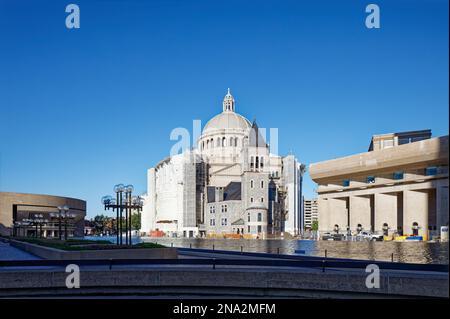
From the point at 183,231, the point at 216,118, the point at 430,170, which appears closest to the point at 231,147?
the point at 216,118

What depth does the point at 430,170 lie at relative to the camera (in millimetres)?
86062

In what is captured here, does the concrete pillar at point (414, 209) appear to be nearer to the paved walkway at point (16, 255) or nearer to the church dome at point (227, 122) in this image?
the church dome at point (227, 122)

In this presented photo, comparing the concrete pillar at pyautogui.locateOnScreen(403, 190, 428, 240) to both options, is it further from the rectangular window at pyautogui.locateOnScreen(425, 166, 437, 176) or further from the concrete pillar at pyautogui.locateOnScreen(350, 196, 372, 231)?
the concrete pillar at pyautogui.locateOnScreen(350, 196, 372, 231)

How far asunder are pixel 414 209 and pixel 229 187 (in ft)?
176

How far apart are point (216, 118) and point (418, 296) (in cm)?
14172

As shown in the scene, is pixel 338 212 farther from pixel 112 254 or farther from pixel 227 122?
pixel 112 254

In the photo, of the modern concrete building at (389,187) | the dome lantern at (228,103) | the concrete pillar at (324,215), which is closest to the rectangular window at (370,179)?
the modern concrete building at (389,187)

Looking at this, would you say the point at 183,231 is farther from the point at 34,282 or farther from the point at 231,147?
the point at 34,282

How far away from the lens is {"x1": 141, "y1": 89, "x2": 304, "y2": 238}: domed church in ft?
392

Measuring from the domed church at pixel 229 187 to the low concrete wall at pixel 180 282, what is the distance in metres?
101

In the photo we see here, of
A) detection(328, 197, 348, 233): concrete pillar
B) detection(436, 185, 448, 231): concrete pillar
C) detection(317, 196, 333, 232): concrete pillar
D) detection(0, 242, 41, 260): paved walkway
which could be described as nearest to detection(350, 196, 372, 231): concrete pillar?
detection(328, 197, 348, 233): concrete pillar

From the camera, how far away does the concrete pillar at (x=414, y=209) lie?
87.8 m
